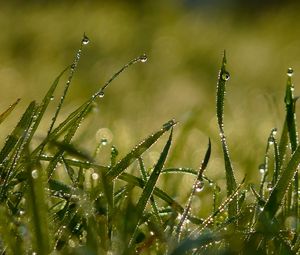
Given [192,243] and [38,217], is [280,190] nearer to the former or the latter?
[192,243]

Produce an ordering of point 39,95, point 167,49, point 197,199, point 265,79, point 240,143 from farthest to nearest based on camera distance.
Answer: point 167,49, point 265,79, point 39,95, point 240,143, point 197,199

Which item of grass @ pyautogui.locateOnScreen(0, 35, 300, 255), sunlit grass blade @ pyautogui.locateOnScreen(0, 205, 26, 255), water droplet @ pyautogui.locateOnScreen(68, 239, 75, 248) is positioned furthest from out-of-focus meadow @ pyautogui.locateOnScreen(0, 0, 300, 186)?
sunlit grass blade @ pyautogui.locateOnScreen(0, 205, 26, 255)

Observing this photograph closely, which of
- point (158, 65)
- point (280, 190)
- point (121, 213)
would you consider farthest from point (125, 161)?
point (158, 65)

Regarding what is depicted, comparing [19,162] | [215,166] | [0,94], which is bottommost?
[19,162]

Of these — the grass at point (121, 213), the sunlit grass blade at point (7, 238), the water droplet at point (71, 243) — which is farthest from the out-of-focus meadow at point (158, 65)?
the sunlit grass blade at point (7, 238)

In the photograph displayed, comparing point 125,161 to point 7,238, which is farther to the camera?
point 125,161

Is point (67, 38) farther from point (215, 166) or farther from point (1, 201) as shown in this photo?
point (1, 201)

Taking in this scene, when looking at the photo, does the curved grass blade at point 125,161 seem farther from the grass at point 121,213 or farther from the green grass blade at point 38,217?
the green grass blade at point 38,217

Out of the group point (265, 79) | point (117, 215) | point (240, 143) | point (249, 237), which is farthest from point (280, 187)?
point (265, 79)

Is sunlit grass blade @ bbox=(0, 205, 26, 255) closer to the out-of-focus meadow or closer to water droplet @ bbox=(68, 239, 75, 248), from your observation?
water droplet @ bbox=(68, 239, 75, 248)
